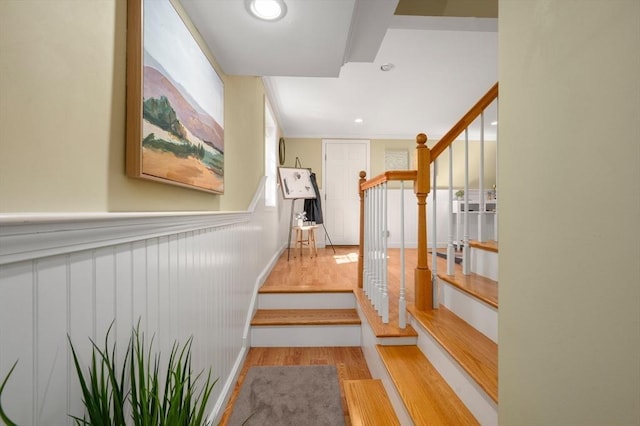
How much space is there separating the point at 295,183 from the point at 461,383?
10.4 ft

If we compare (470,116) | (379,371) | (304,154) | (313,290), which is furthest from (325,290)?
(304,154)

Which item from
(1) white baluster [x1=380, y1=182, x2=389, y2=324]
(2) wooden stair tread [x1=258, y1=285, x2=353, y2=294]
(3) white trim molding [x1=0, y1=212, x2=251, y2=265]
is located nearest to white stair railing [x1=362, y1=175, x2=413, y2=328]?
(1) white baluster [x1=380, y1=182, x2=389, y2=324]

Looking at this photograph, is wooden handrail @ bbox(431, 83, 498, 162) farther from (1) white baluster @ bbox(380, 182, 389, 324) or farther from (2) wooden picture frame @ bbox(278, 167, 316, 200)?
(2) wooden picture frame @ bbox(278, 167, 316, 200)

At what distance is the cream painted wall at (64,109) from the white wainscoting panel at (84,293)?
0.08 m

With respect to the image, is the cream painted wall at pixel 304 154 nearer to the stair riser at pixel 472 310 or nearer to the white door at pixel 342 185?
the white door at pixel 342 185

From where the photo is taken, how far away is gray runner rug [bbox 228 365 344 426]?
1.51 m

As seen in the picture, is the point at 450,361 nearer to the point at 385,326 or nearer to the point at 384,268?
the point at 385,326

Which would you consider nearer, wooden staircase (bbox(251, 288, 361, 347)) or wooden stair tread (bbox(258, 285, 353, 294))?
wooden staircase (bbox(251, 288, 361, 347))

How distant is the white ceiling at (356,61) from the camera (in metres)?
1.29

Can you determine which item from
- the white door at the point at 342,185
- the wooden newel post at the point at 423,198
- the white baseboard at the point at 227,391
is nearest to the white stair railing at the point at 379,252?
the wooden newel post at the point at 423,198

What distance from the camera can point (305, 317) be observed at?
2355mm

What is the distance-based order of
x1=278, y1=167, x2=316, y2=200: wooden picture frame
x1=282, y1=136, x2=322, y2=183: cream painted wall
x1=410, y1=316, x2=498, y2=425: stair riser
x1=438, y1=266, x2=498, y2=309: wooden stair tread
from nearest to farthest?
x1=410, y1=316, x2=498, y2=425: stair riser < x1=438, y1=266, x2=498, y2=309: wooden stair tread < x1=278, y1=167, x2=316, y2=200: wooden picture frame < x1=282, y1=136, x2=322, y2=183: cream painted wall

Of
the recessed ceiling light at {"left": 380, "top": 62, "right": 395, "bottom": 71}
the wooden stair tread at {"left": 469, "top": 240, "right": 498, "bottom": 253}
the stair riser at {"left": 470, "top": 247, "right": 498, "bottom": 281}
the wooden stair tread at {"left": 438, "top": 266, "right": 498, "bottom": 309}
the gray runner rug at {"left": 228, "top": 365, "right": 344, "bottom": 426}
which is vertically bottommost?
the gray runner rug at {"left": 228, "top": 365, "right": 344, "bottom": 426}

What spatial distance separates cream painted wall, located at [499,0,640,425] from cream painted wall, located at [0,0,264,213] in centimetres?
109
